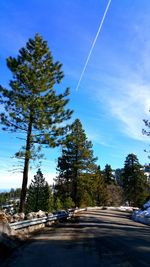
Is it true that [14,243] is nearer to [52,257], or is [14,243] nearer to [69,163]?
[52,257]

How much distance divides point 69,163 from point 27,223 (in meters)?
38.9

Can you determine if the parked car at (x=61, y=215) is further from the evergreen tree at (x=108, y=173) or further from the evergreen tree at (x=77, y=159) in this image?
the evergreen tree at (x=108, y=173)

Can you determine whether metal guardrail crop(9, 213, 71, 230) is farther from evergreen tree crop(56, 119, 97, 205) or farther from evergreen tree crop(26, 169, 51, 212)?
evergreen tree crop(26, 169, 51, 212)

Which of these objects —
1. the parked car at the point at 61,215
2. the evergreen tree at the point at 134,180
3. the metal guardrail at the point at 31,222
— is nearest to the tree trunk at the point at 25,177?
the metal guardrail at the point at 31,222

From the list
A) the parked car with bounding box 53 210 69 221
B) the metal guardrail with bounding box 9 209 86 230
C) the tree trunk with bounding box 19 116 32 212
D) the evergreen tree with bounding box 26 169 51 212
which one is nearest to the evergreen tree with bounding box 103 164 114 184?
the evergreen tree with bounding box 26 169 51 212

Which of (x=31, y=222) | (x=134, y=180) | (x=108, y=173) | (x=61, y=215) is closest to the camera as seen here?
(x=31, y=222)

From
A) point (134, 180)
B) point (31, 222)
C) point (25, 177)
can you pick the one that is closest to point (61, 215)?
point (25, 177)

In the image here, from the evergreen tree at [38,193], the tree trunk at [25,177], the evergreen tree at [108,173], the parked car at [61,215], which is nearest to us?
the tree trunk at [25,177]

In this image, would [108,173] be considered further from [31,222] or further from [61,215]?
[31,222]

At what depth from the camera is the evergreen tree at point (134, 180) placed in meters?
79.6

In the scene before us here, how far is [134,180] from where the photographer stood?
79.8 m

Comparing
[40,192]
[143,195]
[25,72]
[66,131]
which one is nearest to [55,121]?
[66,131]

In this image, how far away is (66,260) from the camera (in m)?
9.80

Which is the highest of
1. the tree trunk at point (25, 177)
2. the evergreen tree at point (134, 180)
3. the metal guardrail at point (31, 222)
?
the evergreen tree at point (134, 180)
